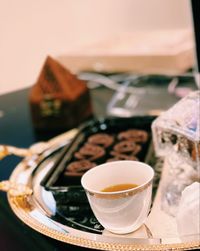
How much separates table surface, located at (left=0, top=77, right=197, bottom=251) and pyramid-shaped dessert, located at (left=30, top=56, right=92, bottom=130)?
4 cm

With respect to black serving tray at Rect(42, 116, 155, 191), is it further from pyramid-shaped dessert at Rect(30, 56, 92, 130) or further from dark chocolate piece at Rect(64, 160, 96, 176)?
pyramid-shaped dessert at Rect(30, 56, 92, 130)

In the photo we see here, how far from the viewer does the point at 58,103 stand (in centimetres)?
107

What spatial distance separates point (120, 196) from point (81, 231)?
8 centimetres

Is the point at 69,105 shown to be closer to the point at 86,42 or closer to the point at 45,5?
the point at 45,5

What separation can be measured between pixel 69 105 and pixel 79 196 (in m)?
0.42

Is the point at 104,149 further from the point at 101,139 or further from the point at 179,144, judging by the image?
the point at 179,144

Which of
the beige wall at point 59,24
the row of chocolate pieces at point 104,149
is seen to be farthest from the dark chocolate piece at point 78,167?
the beige wall at point 59,24

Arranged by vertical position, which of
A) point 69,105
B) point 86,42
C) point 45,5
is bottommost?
point 86,42

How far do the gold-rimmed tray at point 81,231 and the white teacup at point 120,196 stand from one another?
0.6 inches

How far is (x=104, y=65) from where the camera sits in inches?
59.1

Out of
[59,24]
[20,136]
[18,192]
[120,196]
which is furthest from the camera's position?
[59,24]

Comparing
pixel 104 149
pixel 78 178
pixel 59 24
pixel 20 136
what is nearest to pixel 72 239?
pixel 78 178

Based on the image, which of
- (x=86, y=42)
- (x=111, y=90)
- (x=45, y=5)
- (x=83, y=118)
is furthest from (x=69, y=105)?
(x=86, y=42)

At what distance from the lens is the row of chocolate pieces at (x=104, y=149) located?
0.77 m
